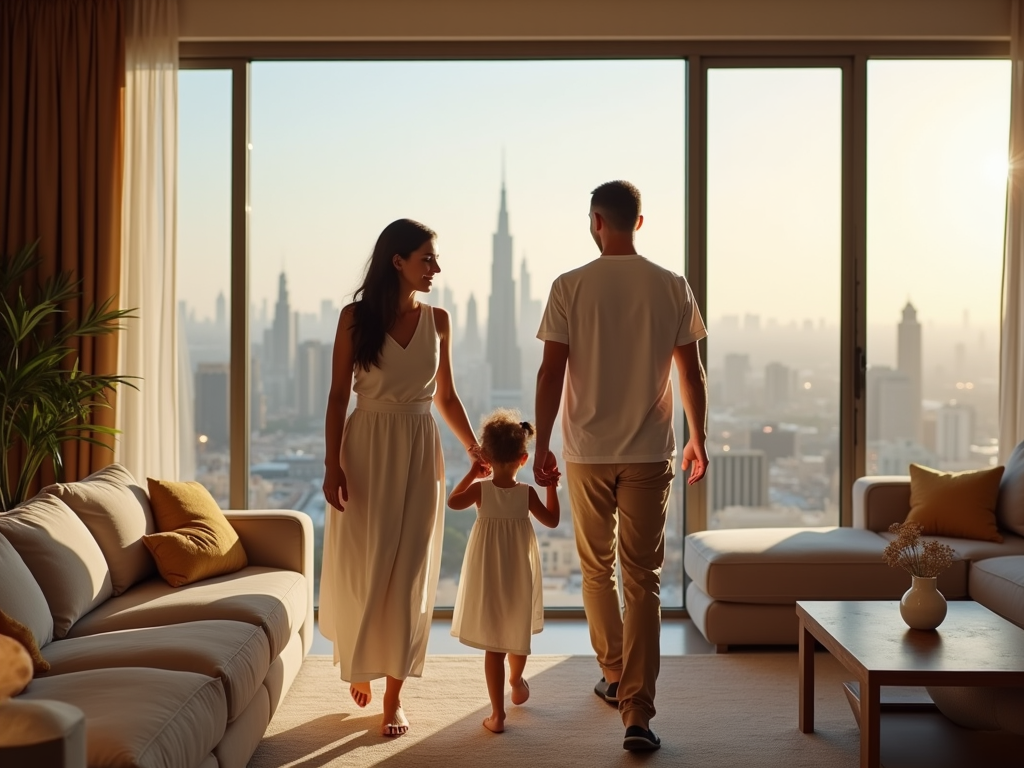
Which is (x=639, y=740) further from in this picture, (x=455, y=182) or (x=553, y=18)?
(x=553, y=18)

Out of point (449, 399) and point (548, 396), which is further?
point (449, 399)

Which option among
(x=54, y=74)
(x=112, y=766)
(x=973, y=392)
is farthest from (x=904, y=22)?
(x=112, y=766)

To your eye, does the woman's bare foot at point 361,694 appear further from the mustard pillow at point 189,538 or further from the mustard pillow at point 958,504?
the mustard pillow at point 958,504

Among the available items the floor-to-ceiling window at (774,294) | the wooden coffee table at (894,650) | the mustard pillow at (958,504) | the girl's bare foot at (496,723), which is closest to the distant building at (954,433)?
the floor-to-ceiling window at (774,294)

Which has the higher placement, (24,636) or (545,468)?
(545,468)

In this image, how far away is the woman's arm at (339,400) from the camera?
331 centimetres

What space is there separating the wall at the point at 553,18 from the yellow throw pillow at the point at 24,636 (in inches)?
130

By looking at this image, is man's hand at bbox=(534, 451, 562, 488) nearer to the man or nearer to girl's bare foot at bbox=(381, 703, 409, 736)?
the man

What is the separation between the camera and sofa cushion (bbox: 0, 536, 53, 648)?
8.49 ft

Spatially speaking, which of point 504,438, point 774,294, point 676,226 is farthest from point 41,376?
point 774,294

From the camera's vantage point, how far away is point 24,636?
2451 mm

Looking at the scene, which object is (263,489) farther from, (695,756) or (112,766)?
(112,766)

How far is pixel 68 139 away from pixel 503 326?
2.24 meters

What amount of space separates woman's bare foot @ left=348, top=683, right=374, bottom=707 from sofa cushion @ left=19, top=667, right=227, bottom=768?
0.88 m
